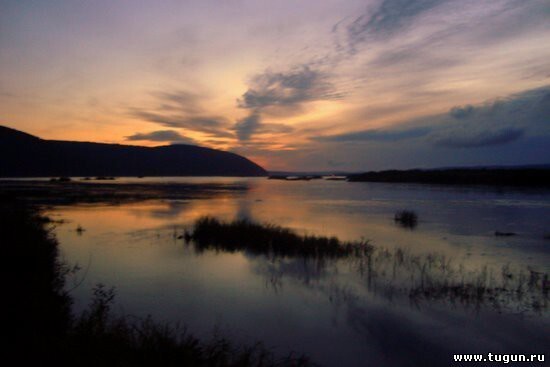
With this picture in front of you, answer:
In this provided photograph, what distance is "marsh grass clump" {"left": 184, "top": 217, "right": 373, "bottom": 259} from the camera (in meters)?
19.0

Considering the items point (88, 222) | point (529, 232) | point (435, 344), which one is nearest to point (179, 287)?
point (435, 344)

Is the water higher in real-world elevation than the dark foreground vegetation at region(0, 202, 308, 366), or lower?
lower

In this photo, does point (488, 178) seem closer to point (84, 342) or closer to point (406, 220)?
point (406, 220)

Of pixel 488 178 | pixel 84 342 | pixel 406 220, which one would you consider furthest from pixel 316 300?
pixel 488 178

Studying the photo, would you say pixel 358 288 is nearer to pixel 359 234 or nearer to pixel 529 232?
pixel 359 234

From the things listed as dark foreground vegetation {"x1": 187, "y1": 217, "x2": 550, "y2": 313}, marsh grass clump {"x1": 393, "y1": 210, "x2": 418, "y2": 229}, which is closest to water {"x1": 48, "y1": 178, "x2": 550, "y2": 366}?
dark foreground vegetation {"x1": 187, "y1": 217, "x2": 550, "y2": 313}

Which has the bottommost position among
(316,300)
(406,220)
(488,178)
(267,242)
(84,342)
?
(316,300)

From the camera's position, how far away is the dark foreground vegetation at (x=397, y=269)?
12.3m

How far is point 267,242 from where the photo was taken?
20.7 m

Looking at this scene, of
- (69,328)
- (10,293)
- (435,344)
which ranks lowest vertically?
(435,344)

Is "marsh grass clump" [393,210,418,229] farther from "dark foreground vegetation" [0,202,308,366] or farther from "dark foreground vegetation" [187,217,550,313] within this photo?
"dark foreground vegetation" [0,202,308,366]

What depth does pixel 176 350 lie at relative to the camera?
259 inches

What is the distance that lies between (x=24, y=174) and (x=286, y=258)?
20603 cm

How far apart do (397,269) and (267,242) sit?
734 cm
